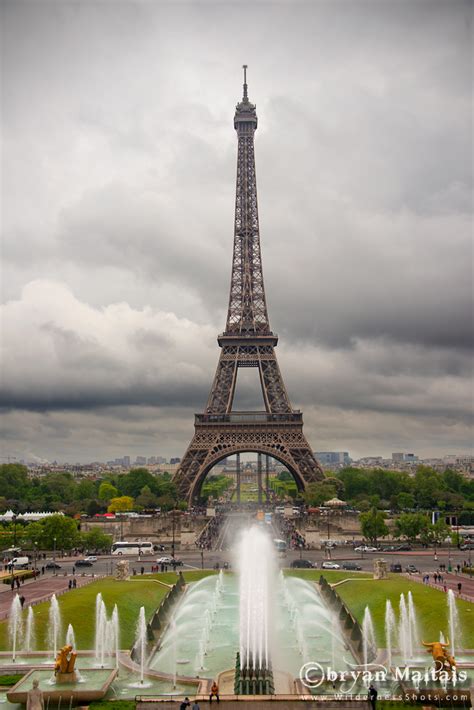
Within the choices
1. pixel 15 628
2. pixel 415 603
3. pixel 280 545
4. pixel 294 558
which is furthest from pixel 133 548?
pixel 415 603

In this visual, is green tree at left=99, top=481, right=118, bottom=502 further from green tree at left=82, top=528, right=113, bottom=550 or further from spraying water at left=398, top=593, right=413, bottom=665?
spraying water at left=398, top=593, right=413, bottom=665

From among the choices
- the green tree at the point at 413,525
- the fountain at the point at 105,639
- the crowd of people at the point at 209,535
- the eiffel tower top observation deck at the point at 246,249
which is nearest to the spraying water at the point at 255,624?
the fountain at the point at 105,639

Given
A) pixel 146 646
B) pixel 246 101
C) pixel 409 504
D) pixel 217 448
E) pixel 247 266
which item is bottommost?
pixel 146 646

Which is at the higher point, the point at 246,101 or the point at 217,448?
the point at 246,101

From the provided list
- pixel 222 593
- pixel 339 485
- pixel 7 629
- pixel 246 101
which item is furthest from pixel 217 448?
pixel 7 629

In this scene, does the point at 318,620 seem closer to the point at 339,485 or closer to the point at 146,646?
the point at 146,646

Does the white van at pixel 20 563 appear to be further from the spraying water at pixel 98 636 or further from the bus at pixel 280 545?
the spraying water at pixel 98 636

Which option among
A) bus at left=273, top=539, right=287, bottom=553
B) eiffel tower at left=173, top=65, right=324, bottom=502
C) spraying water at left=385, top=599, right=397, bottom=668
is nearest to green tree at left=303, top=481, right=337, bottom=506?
eiffel tower at left=173, top=65, right=324, bottom=502

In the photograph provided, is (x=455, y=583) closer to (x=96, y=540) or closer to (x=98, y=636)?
(x=98, y=636)
